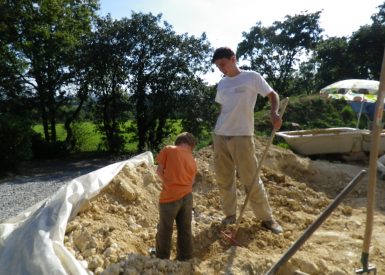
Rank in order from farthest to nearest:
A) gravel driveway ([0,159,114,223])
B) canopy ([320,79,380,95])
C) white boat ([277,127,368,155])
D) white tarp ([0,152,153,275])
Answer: canopy ([320,79,380,95])
white boat ([277,127,368,155])
gravel driveway ([0,159,114,223])
white tarp ([0,152,153,275])

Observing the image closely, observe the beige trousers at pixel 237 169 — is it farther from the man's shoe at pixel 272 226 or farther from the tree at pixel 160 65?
the tree at pixel 160 65

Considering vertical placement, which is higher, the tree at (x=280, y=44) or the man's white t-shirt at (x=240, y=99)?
the tree at (x=280, y=44)

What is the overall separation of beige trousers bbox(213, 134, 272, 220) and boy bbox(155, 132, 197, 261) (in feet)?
2.11

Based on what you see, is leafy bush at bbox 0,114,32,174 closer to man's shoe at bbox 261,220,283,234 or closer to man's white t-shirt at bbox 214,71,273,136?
man's white t-shirt at bbox 214,71,273,136

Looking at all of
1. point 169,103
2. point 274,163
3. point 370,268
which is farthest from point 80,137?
point 370,268

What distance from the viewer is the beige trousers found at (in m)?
3.71

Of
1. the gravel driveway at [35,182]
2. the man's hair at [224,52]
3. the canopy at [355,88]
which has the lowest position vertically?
the gravel driveway at [35,182]

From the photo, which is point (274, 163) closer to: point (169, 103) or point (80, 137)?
point (169, 103)

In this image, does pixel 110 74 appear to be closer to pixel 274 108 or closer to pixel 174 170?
pixel 274 108

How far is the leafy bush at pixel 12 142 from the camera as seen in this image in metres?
9.33

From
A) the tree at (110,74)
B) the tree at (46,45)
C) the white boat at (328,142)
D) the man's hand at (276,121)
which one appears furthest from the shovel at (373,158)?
the tree at (46,45)

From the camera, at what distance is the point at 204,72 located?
484 inches

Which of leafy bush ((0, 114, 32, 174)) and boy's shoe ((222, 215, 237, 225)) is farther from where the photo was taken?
leafy bush ((0, 114, 32, 174))

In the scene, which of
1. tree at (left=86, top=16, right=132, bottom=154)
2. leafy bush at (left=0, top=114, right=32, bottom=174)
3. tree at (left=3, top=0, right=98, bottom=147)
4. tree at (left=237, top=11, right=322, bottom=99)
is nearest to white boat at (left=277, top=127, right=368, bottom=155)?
tree at (left=86, top=16, right=132, bottom=154)
